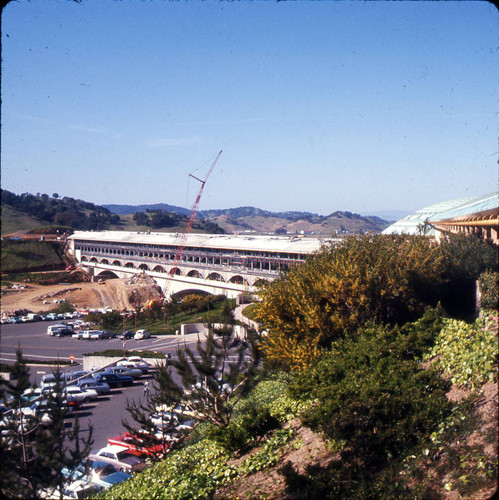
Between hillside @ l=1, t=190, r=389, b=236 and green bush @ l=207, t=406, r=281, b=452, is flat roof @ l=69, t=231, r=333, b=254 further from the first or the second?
green bush @ l=207, t=406, r=281, b=452

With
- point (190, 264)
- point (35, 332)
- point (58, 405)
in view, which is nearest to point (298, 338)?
point (58, 405)

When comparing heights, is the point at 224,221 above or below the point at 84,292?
above

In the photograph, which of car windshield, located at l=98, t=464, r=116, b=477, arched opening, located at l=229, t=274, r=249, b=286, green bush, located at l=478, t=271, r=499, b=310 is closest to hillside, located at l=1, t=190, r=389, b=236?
car windshield, located at l=98, t=464, r=116, b=477

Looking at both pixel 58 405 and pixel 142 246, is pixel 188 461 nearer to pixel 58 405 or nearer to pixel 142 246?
pixel 58 405

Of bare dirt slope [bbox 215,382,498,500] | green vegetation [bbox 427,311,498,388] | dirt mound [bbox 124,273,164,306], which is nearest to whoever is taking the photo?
bare dirt slope [bbox 215,382,498,500]

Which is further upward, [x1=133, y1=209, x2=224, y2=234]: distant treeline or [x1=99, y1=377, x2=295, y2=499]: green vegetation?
[x1=133, y1=209, x2=224, y2=234]: distant treeline

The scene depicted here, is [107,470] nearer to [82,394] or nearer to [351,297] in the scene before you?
[351,297]

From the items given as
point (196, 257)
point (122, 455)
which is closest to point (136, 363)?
point (122, 455)
